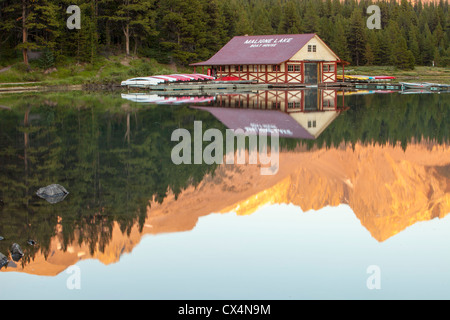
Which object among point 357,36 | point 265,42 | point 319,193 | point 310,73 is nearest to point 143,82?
point 265,42

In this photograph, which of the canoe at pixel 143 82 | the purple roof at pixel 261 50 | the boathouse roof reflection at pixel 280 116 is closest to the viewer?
the boathouse roof reflection at pixel 280 116

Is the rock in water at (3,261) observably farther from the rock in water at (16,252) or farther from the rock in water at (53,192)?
the rock in water at (53,192)

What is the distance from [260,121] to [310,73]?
36609mm

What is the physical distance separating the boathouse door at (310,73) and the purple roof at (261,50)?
8.21 feet

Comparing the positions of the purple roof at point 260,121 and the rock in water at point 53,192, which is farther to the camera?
the purple roof at point 260,121

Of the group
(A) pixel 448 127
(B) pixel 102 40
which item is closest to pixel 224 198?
(A) pixel 448 127

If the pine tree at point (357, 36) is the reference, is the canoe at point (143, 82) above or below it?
below

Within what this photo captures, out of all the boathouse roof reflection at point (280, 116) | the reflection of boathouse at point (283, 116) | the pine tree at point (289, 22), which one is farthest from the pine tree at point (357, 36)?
the reflection of boathouse at point (283, 116)

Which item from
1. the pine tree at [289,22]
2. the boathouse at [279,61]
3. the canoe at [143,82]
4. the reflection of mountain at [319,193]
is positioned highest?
the pine tree at [289,22]

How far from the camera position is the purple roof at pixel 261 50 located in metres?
58.6

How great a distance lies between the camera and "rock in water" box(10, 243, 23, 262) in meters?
8.63

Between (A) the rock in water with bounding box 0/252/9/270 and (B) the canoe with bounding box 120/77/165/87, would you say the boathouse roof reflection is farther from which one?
(B) the canoe with bounding box 120/77/165/87

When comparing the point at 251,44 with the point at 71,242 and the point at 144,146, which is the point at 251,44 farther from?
the point at 71,242

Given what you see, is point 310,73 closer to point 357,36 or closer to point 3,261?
point 357,36
